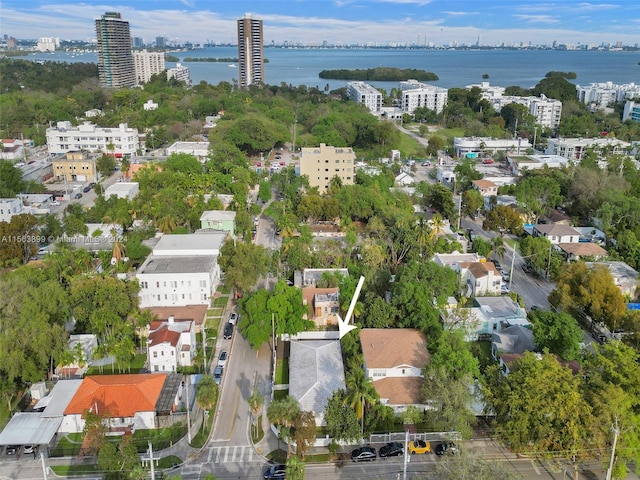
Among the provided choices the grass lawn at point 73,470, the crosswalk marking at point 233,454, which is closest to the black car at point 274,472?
the crosswalk marking at point 233,454

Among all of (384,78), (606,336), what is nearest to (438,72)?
(384,78)

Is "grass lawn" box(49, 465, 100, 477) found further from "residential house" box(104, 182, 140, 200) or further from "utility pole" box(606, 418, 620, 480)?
"residential house" box(104, 182, 140, 200)

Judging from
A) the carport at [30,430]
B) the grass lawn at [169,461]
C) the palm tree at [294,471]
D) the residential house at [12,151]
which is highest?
the residential house at [12,151]

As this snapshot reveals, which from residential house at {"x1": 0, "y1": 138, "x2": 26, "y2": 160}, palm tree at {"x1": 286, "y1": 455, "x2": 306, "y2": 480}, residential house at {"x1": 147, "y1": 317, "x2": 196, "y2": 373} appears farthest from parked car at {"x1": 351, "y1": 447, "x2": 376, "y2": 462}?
residential house at {"x1": 0, "y1": 138, "x2": 26, "y2": 160}

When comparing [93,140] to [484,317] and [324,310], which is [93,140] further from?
Result: [484,317]

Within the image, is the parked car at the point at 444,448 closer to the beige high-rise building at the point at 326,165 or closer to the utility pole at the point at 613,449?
the utility pole at the point at 613,449

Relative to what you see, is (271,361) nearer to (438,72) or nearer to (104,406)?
(104,406)
